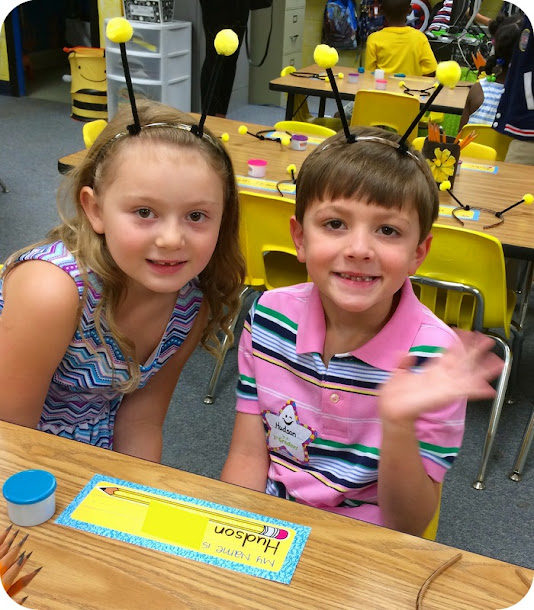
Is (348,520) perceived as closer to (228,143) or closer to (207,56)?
(228,143)

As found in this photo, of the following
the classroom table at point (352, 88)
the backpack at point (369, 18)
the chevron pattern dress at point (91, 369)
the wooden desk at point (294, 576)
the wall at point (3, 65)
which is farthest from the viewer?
the backpack at point (369, 18)

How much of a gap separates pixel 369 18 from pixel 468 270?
591 cm

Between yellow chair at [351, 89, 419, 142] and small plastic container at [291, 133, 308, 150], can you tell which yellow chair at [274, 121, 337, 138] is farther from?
yellow chair at [351, 89, 419, 142]

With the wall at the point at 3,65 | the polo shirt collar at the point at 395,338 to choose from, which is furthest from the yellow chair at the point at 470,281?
the wall at the point at 3,65

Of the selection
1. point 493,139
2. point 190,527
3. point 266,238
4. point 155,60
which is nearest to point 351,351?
point 190,527

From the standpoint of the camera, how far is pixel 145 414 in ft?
4.50

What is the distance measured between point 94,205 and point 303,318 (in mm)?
402

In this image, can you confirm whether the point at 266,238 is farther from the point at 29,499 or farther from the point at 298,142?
the point at 29,499

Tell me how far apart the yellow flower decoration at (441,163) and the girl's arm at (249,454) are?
1353mm

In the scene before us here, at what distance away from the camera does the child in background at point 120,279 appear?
100 cm

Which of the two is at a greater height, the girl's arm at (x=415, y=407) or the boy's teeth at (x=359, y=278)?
Answer: the boy's teeth at (x=359, y=278)

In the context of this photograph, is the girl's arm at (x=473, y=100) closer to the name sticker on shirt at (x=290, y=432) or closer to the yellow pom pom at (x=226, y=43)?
the yellow pom pom at (x=226, y=43)

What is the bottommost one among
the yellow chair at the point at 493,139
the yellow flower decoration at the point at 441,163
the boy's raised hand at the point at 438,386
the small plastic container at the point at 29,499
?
the yellow chair at the point at 493,139

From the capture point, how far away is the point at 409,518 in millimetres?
975
